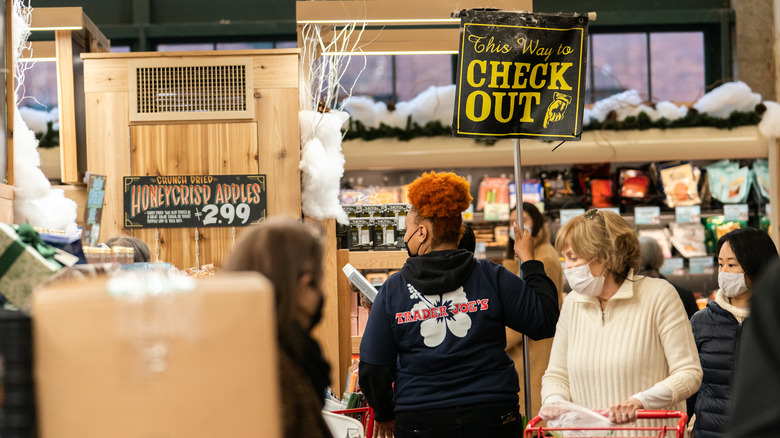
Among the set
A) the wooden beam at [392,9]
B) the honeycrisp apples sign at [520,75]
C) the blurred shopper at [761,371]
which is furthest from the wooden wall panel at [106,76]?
the blurred shopper at [761,371]

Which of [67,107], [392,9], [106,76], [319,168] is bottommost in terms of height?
[319,168]

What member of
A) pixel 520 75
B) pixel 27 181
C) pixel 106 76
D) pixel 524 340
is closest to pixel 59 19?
pixel 106 76

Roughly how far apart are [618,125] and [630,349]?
5157 millimetres

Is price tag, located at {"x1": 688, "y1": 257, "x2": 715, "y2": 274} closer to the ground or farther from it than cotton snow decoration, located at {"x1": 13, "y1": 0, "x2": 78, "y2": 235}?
closer to the ground

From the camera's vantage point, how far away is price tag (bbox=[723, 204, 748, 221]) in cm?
753

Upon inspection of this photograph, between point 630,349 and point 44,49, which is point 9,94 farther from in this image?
point 44,49

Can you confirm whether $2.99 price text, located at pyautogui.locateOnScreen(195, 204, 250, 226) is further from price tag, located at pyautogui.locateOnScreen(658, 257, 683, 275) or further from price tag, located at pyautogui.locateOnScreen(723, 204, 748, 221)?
price tag, located at pyautogui.locateOnScreen(723, 204, 748, 221)

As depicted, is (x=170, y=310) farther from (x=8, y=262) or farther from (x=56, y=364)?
(x=8, y=262)

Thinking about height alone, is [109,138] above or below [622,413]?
above

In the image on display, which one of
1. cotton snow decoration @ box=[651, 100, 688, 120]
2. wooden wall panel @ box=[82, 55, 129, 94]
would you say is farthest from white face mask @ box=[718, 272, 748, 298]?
cotton snow decoration @ box=[651, 100, 688, 120]

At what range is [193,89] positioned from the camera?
4.86 metres

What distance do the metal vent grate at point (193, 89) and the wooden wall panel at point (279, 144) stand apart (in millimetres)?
145

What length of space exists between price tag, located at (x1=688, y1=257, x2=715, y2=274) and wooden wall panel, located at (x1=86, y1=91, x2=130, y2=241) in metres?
5.36

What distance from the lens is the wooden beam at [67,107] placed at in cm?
532
